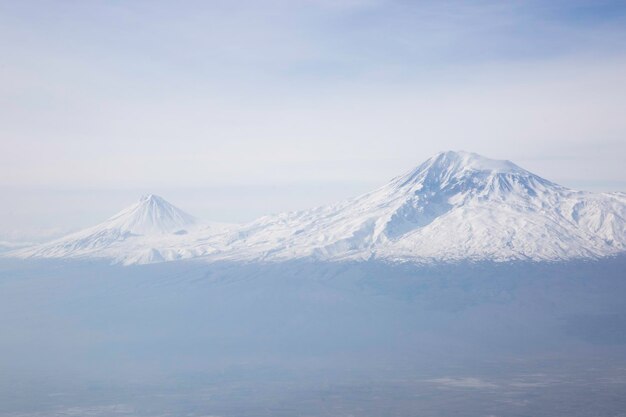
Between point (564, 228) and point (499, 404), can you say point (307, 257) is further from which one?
point (499, 404)

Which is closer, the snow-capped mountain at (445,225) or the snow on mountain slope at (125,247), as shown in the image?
the snow-capped mountain at (445,225)

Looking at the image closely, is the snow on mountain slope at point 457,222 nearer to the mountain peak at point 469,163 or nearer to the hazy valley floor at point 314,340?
the mountain peak at point 469,163

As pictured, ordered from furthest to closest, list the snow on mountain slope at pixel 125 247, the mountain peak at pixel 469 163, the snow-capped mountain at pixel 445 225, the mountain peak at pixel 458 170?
1. the snow on mountain slope at pixel 125 247
2. the mountain peak at pixel 469 163
3. the mountain peak at pixel 458 170
4. the snow-capped mountain at pixel 445 225

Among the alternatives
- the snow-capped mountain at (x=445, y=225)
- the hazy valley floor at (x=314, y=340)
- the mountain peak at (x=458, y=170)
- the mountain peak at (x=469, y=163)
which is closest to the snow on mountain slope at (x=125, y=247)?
the snow-capped mountain at (x=445, y=225)

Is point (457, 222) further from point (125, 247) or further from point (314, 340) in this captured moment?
point (125, 247)

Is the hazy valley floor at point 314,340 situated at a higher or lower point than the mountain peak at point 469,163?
lower

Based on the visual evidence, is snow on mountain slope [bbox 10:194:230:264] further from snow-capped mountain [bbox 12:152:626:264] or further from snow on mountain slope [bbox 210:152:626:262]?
snow on mountain slope [bbox 210:152:626:262]
